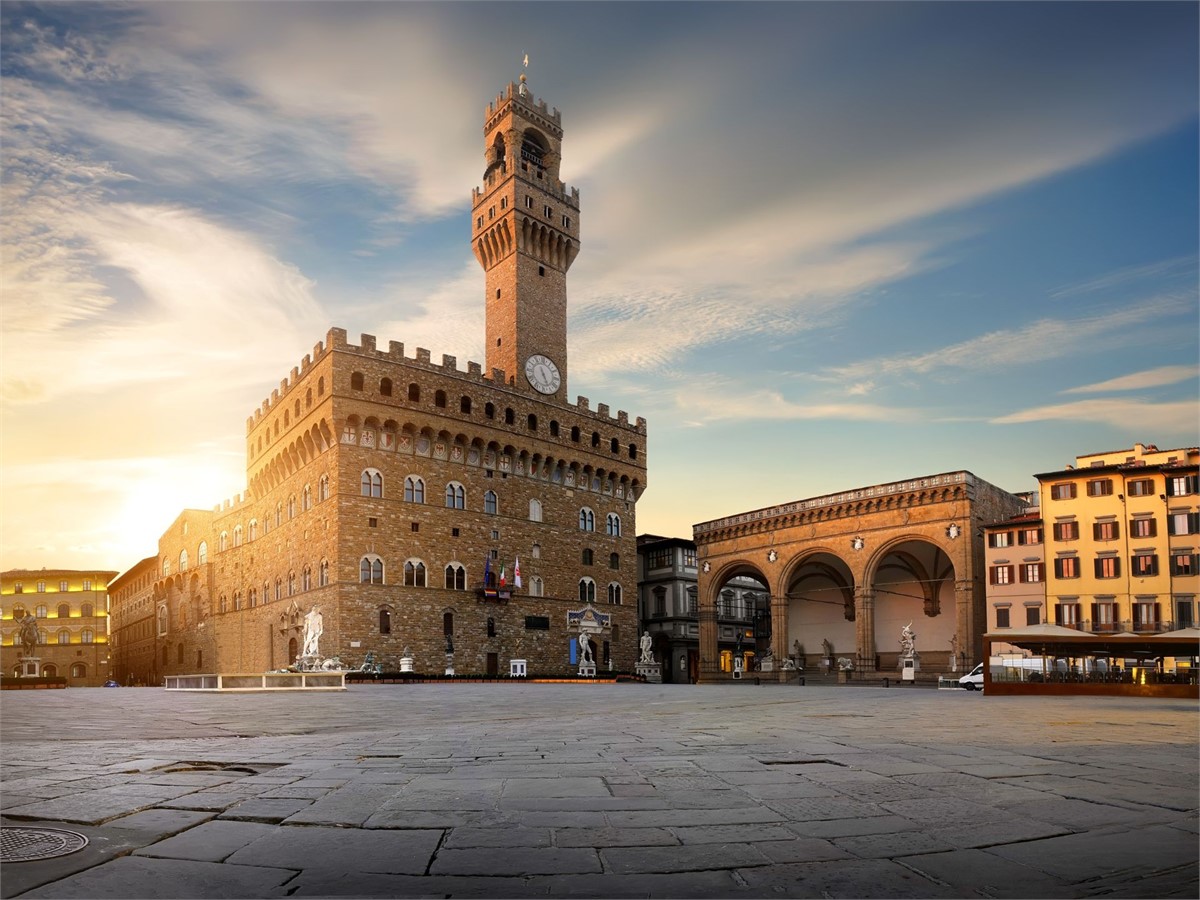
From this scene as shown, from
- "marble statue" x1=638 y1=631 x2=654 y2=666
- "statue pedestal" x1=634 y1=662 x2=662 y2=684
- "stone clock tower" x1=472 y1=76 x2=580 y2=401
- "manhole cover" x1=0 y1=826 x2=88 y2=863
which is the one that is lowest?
"statue pedestal" x1=634 y1=662 x2=662 y2=684

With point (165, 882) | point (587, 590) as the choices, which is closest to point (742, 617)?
point (587, 590)

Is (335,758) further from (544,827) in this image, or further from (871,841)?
(871,841)

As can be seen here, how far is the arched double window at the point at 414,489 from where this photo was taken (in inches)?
1875

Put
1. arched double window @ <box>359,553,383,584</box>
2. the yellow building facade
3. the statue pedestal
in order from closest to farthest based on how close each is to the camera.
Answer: the yellow building facade
arched double window @ <box>359,553,383,584</box>
the statue pedestal

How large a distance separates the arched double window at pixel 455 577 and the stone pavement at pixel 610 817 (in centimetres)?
3893

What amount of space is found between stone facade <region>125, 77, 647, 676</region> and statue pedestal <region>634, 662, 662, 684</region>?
4.73 feet

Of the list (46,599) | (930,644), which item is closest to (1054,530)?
(930,644)

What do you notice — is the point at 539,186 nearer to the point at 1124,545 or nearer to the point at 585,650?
the point at 585,650

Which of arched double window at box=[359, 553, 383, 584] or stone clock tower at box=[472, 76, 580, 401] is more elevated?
stone clock tower at box=[472, 76, 580, 401]

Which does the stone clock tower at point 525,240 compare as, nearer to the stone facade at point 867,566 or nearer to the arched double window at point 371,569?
the arched double window at point 371,569

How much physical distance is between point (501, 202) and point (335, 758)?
170ft

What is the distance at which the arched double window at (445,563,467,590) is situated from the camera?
48.4m

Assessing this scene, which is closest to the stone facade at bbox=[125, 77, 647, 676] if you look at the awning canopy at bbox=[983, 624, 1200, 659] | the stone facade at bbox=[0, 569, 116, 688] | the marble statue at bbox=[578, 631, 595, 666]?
the marble statue at bbox=[578, 631, 595, 666]

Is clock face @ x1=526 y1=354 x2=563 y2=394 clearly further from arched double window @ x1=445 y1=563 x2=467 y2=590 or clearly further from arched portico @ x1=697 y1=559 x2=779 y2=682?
arched portico @ x1=697 y1=559 x2=779 y2=682
